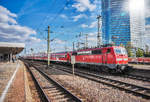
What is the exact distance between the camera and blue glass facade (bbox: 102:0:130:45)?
123 meters

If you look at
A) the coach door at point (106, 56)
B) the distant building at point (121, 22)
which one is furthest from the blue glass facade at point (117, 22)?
the coach door at point (106, 56)

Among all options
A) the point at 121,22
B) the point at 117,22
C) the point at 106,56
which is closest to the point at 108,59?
the point at 106,56

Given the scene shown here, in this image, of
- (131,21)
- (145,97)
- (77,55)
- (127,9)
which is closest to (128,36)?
(131,21)

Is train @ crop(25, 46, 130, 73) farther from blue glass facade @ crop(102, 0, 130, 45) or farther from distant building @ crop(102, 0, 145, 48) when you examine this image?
blue glass facade @ crop(102, 0, 130, 45)

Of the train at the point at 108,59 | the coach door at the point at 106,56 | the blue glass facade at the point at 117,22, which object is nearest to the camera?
the train at the point at 108,59

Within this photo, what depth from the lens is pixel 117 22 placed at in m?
129

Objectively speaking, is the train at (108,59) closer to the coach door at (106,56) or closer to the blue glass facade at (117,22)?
the coach door at (106,56)

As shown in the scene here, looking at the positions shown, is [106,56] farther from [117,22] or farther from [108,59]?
[117,22]

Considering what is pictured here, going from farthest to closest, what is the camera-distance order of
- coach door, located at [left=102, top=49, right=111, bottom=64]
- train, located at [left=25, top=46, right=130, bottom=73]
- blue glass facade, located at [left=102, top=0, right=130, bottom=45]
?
blue glass facade, located at [left=102, top=0, right=130, bottom=45], coach door, located at [left=102, top=49, right=111, bottom=64], train, located at [left=25, top=46, right=130, bottom=73]

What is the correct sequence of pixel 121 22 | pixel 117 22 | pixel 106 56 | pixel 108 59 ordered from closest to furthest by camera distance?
pixel 108 59, pixel 106 56, pixel 117 22, pixel 121 22

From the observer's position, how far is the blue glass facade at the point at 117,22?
12338 cm

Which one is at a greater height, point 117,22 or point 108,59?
point 117,22

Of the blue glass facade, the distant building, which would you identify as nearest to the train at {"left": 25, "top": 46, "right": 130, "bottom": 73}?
the distant building

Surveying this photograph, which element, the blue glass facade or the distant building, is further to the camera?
the blue glass facade
